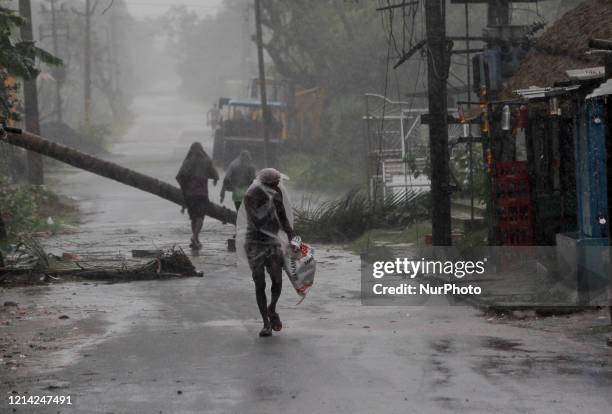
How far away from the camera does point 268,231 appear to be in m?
12.1

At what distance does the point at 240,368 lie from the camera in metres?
9.97

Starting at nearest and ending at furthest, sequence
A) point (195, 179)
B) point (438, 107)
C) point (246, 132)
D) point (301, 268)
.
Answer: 1. point (301, 268)
2. point (438, 107)
3. point (195, 179)
4. point (246, 132)

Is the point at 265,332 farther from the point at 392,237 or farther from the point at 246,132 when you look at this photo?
the point at 246,132

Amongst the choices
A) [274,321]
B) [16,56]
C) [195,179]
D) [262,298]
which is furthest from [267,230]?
[195,179]

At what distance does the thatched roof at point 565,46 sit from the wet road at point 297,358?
4.18m

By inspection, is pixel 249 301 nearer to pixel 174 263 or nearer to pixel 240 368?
pixel 174 263

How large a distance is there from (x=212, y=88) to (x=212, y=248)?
105 metres

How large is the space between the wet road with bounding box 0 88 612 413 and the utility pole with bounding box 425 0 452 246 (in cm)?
175

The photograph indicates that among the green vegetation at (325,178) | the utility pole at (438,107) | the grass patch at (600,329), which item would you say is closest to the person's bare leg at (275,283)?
the grass patch at (600,329)

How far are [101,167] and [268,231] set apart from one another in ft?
36.4

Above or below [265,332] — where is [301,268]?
above

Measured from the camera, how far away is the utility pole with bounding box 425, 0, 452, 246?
16375mm

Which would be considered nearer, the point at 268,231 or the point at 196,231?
the point at 268,231

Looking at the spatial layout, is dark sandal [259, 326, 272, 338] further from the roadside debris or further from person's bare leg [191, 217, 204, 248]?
person's bare leg [191, 217, 204, 248]
